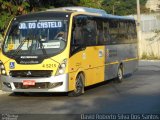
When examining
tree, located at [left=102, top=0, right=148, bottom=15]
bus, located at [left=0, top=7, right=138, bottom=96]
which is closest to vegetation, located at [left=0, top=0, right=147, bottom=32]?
bus, located at [left=0, top=7, right=138, bottom=96]

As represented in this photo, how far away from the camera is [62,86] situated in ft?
46.6

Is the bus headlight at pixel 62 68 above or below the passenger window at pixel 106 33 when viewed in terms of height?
below

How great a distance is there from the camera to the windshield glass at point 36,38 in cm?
1460

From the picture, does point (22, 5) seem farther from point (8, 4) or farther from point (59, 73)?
point (59, 73)

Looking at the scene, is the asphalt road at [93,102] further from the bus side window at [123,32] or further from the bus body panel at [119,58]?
the bus side window at [123,32]

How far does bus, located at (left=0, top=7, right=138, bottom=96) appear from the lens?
14.3 metres

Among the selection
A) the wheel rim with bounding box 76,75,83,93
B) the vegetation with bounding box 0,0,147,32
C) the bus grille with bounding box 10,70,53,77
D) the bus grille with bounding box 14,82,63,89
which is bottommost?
the wheel rim with bounding box 76,75,83,93

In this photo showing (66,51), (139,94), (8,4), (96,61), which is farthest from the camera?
(8,4)

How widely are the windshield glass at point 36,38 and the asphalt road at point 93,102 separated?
1.48 metres

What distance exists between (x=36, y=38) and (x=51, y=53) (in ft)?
2.71

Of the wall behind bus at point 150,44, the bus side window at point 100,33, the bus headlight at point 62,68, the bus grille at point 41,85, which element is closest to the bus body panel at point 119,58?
the bus side window at point 100,33

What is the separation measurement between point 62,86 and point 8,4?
21.3 feet

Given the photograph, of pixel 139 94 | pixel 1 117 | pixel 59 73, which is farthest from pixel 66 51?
pixel 1 117

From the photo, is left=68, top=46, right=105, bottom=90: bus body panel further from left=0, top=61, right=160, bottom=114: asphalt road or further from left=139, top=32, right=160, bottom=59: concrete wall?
left=139, top=32, right=160, bottom=59: concrete wall
